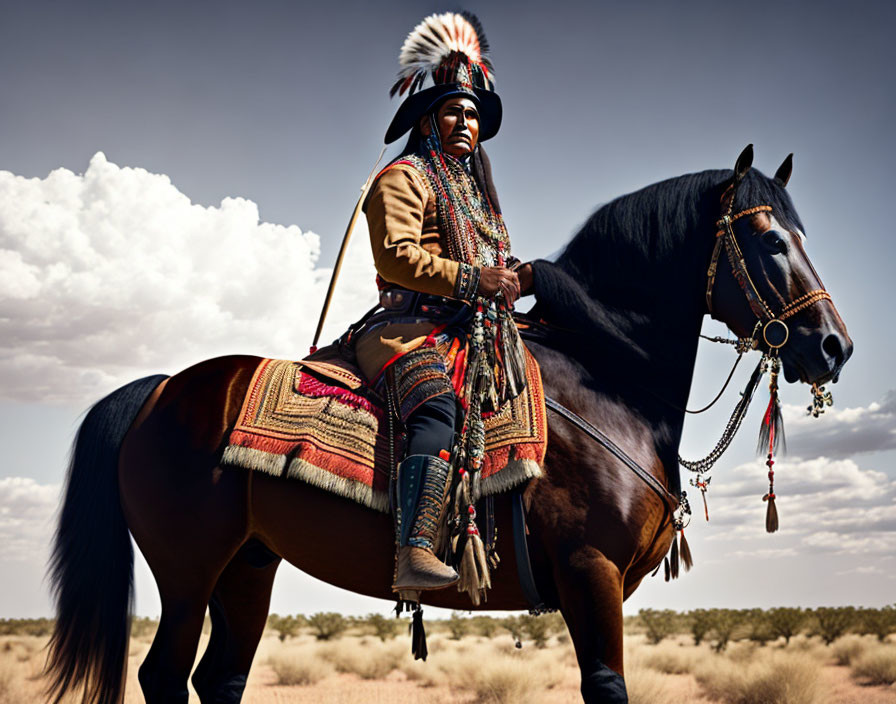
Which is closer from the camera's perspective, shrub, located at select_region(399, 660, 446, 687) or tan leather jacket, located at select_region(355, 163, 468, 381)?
tan leather jacket, located at select_region(355, 163, 468, 381)

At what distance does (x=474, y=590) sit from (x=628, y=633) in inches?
911

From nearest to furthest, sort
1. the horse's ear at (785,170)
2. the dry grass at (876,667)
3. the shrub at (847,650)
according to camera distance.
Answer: the horse's ear at (785,170)
the dry grass at (876,667)
the shrub at (847,650)

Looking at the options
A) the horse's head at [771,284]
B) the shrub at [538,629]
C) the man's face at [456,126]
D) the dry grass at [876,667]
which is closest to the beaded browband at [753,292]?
the horse's head at [771,284]

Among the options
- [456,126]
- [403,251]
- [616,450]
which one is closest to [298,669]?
[616,450]

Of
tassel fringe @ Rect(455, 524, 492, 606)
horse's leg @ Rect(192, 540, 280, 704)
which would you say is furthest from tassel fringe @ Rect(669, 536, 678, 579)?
horse's leg @ Rect(192, 540, 280, 704)

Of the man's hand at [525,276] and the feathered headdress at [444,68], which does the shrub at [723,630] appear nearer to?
the man's hand at [525,276]

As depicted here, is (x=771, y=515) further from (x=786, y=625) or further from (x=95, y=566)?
(x=786, y=625)

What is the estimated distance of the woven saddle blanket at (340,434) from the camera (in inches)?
149

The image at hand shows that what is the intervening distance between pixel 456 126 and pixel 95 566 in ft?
11.1

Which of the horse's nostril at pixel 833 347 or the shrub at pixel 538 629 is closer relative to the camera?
the horse's nostril at pixel 833 347

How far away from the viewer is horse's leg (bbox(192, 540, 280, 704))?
447cm

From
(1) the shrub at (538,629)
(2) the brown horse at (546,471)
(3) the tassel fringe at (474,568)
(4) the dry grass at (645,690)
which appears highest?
(2) the brown horse at (546,471)

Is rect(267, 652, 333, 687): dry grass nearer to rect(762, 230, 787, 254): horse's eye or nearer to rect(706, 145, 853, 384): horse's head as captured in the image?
rect(706, 145, 853, 384): horse's head

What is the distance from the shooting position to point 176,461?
13.7 feet
